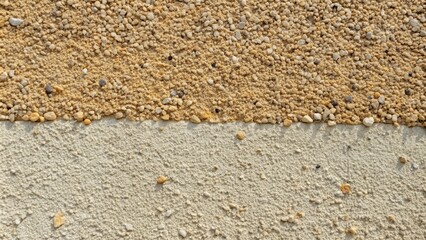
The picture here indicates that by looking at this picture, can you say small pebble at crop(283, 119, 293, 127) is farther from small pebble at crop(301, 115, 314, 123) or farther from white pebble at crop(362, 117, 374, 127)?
white pebble at crop(362, 117, 374, 127)

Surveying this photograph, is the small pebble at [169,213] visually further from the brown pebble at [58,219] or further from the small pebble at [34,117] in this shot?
the small pebble at [34,117]

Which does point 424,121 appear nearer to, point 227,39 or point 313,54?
point 313,54

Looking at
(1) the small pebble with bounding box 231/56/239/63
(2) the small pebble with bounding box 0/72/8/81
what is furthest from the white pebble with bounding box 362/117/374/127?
(2) the small pebble with bounding box 0/72/8/81

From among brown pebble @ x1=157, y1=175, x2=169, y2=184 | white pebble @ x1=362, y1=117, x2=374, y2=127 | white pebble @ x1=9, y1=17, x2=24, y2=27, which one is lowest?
brown pebble @ x1=157, y1=175, x2=169, y2=184

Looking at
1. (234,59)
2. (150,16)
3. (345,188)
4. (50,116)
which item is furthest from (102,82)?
(345,188)

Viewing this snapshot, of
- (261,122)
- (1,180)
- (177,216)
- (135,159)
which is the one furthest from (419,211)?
(1,180)

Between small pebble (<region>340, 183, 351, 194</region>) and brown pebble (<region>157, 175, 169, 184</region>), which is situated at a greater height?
small pebble (<region>340, 183, 351, 194</region>)
